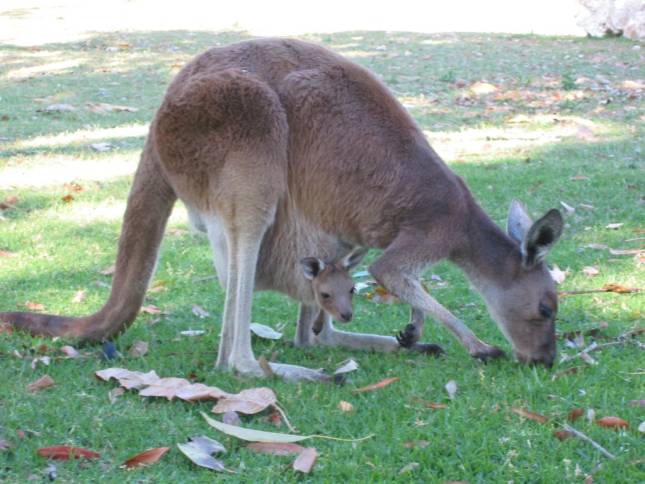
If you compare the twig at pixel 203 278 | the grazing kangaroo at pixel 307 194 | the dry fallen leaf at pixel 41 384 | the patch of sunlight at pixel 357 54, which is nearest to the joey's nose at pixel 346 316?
the grazing kangaroo at pixel 307 194

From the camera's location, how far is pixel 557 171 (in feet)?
23.3

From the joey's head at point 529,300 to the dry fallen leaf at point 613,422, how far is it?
63 cm

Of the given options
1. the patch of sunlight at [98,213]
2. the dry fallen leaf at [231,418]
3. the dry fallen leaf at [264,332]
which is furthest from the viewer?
the patch of sunlight at [98,213]

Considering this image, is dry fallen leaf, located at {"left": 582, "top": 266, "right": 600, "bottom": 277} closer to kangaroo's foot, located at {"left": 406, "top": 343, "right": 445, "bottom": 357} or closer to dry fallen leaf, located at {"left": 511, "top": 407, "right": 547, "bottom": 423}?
kangaroo's foot, located at {"left": 406, "top": 343, "right": 445, "bottom": 357}

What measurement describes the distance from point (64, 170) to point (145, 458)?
4561mm

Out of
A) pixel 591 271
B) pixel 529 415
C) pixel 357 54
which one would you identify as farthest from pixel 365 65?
pixel 529 415

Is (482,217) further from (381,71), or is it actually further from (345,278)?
(381,71)

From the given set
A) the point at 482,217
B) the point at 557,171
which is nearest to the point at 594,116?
the point at 557,171

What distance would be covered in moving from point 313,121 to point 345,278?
0.67m

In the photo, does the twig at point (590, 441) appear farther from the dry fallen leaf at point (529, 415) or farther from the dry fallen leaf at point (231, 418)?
the dry fallen leaf at point (231, 418)

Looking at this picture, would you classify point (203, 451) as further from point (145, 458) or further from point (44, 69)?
point (44, 69)

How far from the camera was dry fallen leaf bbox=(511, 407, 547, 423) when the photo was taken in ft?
10.4

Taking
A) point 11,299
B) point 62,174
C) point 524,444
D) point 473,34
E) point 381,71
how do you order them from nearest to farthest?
point 524,444 → point 11,299 → point 62,174 → point 381,71 → point 473,34

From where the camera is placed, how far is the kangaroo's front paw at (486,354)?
3.77 metres
